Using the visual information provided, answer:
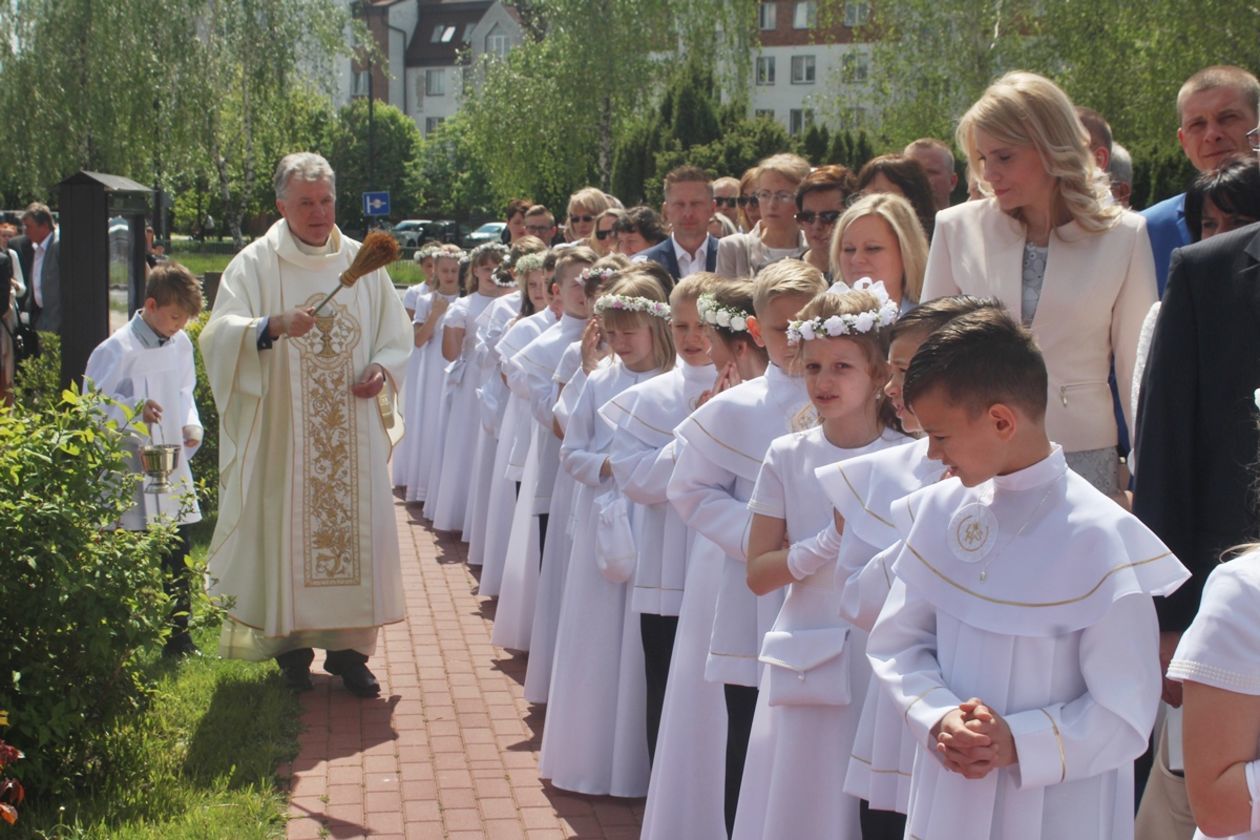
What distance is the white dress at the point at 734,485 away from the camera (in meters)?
4.57

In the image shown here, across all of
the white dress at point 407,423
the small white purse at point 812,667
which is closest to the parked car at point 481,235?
the white dress at point 407,423

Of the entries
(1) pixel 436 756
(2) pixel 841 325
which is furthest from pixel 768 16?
(2) pixel 841 325

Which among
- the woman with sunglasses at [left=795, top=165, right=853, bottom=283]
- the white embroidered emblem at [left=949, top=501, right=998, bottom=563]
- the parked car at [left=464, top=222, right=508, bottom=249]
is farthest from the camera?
the parked car at [left=464, top=222, right=508, bottom=249]

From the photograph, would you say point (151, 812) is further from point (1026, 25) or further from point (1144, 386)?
point (1026, 25)

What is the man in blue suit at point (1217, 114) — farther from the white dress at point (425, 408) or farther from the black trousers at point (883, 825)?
the white dress at point (425, 408)

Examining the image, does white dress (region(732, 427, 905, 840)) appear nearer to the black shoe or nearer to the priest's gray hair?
the black shoe

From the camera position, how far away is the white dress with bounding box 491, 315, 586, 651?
7.58 meters

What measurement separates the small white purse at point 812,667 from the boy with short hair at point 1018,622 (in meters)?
0.92

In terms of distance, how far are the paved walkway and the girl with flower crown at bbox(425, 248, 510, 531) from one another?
9.56ft

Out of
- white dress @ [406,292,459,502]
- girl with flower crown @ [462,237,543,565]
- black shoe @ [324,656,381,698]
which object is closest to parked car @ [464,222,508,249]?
white dress @ [406,292,459,502]

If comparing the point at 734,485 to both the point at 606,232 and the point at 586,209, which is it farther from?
the point at 586,209

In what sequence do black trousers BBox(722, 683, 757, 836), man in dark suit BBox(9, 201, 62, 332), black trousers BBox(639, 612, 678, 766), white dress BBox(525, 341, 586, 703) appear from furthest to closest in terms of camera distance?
man in dark suit BBox(9, 201, 62, 332)
white dress BBox(525, 341, 586, 703)
black trousers BBox(639, 612, 678, 766)
black trousers BBox(722, 683, 757, 836)

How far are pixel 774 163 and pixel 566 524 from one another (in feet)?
6.26

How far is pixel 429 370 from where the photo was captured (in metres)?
13.7
